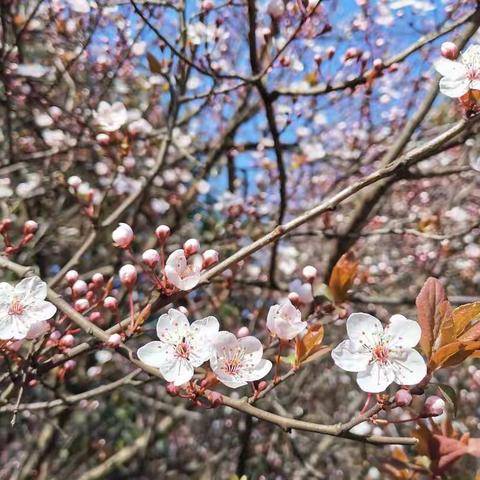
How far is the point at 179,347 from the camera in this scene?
1.24 m

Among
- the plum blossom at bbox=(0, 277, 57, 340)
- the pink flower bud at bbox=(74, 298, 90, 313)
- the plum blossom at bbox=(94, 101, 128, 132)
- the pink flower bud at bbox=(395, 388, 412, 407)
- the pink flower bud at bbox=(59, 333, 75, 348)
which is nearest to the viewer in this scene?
the pink flower bud at bbox=(395, 388, 412, 407)

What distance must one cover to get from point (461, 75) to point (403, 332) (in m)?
0.64

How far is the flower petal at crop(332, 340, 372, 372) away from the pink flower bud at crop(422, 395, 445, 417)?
0.48 feet

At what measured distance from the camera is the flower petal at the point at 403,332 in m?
1.15

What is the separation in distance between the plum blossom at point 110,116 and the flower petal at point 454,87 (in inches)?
69.6

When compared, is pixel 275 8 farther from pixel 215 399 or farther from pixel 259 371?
pixel 215 399

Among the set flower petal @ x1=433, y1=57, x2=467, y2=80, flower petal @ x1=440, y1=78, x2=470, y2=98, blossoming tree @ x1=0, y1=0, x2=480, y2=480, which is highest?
flower petal @ x1=433, y1=57, x2=467, y2=80

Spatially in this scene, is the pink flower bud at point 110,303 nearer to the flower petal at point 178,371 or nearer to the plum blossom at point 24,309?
the plum blossom at point 24,309

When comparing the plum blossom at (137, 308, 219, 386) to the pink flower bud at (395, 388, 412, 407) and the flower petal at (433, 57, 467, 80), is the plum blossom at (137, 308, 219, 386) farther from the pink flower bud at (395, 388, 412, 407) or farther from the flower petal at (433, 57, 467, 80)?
the flower petal at (433, 57, 467, 80)

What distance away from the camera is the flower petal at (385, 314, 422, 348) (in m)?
1.15

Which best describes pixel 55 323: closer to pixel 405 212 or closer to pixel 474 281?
pixel 474 281

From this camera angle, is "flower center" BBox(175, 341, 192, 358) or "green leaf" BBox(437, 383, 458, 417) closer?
"green leaf" BBox(437, 383, 458, 417)

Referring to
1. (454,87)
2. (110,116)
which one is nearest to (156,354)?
(454,87)

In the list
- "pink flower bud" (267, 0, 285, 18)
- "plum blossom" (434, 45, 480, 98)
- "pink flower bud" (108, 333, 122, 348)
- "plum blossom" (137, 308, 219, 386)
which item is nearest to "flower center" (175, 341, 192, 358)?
"plum blossom" (137, 308, 219, 386)
